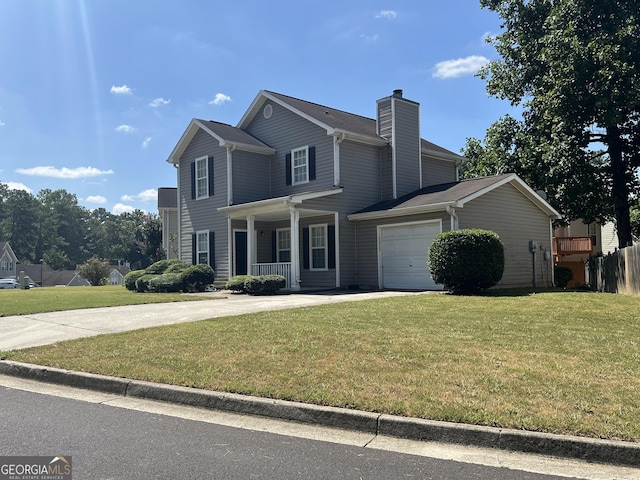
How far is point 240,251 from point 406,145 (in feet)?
27.4

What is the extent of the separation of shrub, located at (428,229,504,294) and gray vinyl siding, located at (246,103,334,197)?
6.56 m

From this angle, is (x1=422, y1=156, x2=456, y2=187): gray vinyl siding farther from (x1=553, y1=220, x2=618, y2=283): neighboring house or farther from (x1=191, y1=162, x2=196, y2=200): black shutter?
(x1=191, y1=162, x2=196, y2=200): black shutter

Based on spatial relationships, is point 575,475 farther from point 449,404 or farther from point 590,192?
point 590,192

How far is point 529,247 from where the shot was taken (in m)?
20.4

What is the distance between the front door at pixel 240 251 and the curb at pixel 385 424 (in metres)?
15.3

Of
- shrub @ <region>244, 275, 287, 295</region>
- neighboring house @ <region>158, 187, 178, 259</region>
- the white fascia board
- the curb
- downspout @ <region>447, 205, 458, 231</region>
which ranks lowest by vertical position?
the curb

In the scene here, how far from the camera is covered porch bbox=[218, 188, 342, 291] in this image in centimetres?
1911

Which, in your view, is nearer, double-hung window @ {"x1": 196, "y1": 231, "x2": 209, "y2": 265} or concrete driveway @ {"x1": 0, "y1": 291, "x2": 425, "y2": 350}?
concrete driveway @ {"x1": 0, "y1": 291, "x2": 425, "y2": 350}

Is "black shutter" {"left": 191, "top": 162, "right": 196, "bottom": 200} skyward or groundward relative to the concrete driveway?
skyward

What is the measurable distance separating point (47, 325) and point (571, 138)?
21535 mm

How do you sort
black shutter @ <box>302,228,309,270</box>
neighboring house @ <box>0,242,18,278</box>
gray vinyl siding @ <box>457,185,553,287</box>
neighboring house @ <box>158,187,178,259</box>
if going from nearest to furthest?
gray vinyl siding @ <box>457,185,553,287</box>, black shutter @ <box>302,228,309,270</box>, neighboring house @ <box>158,187,178,259</box>, neighboring house @ <box>0,242,18,278</box>

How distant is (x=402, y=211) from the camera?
1836 cm

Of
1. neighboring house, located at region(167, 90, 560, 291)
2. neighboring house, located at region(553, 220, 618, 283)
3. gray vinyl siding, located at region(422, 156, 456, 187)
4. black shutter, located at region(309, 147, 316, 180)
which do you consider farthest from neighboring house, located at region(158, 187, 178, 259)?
neighboring house, located at region(553, 220, 618, 283)

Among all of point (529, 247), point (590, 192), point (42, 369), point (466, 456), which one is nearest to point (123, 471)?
point (466, 456)
